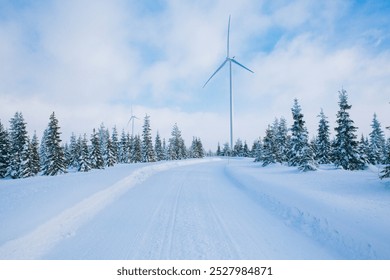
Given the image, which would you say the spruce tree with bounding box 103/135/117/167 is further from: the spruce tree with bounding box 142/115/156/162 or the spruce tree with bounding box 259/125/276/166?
the spruce tree with bounding box 259/125/276/166

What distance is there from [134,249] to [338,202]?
7669 millimetres

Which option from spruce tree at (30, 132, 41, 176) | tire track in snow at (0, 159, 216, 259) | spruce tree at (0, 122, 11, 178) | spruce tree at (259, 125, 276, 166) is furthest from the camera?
spruce tree at (30, 132, 41, 176)

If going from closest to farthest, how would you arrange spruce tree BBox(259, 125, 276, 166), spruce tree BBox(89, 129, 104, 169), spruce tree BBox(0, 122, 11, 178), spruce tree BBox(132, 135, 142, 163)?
spruce tree BBox(0, 122, 11, 178), spruce tree BBox(259, 125, 276, 166), spruce tree BBox(89, 129, 104, 169), spruce tree BBox(132, 135, 142, 163)

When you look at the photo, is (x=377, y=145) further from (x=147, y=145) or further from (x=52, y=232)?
(x=52, y=232)

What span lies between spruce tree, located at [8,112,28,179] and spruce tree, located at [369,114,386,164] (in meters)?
66.2

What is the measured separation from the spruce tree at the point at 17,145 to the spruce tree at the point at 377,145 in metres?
66.2

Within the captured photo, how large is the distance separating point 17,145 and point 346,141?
49.9 m

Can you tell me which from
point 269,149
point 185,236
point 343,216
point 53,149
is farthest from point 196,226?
point 53,149

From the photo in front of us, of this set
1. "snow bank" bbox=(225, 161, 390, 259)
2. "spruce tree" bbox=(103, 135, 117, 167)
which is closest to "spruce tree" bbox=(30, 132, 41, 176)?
"spruce tree" bbox=(103, 135, 117, 167)

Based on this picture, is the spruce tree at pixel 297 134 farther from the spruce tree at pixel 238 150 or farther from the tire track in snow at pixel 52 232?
the spruce tree at pixel 238 150

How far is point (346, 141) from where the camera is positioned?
2986cm

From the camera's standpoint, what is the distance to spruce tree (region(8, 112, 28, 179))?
3819cm
